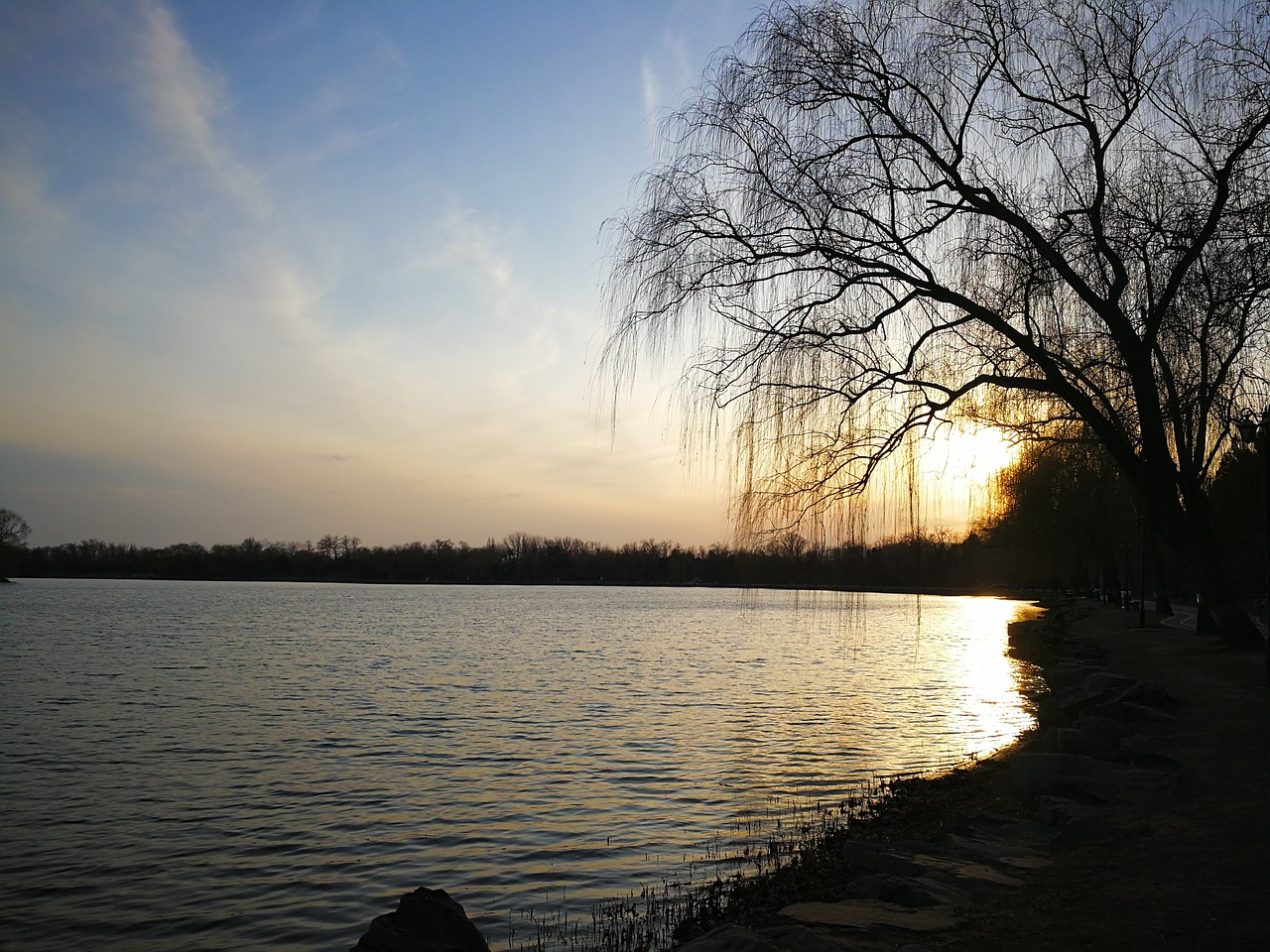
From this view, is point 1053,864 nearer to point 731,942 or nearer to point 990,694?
point 731,942

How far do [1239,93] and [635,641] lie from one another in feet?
113

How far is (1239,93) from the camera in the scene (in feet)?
36.7

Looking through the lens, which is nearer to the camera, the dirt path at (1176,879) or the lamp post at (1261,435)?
the dirt path at (1176,879)

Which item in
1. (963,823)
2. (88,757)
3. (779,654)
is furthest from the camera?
(779,654)

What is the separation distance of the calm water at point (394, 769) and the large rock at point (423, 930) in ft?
5.08

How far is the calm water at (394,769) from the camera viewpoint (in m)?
8.56

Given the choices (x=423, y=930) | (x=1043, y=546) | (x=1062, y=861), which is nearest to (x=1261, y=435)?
(x=1062, y=861)

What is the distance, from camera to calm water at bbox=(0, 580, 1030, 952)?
8.56m

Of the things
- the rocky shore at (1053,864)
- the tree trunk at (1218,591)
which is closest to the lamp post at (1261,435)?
the tree trunk at (1218,591)

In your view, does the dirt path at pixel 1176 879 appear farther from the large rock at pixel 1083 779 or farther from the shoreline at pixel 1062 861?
the large rock at pixel 1083 779

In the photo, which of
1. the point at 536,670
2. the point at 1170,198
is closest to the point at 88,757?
the point at 536,670

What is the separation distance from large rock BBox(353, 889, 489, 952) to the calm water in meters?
1.55

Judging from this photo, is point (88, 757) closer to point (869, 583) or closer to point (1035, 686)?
point (869, 583)

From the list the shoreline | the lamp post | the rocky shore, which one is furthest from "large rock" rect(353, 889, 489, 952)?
the lamp post
